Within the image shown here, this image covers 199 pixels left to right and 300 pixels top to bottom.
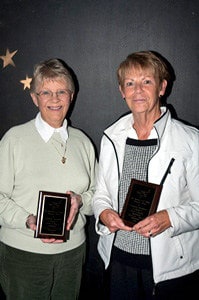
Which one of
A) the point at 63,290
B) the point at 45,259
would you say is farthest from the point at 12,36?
the point at 63,290

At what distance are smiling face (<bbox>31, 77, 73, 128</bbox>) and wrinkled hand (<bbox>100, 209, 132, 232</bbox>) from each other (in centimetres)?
69

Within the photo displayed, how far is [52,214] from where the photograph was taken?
1.87 metres

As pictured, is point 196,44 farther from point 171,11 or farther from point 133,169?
point 133,169

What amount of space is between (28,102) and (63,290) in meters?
1.45

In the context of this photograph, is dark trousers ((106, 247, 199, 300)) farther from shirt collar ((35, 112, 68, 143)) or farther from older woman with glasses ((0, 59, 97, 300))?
shirt collar ((35, 112, 68, 143))

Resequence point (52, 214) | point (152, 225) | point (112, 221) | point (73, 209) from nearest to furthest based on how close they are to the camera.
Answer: point (152, 225), point (112, 221), point (52, 214), point (73, 209)

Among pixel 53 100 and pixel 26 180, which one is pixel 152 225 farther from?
pixel 53 100

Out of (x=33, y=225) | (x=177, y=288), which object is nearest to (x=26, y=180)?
(x=33, y=225)

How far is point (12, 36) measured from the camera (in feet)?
8.47

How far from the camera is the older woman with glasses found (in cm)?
198

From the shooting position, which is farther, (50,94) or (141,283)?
(50,94)

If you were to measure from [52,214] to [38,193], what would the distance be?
195mm

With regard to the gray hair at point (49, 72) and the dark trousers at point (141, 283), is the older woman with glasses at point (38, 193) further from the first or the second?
the dark trousers at point (141, 283)

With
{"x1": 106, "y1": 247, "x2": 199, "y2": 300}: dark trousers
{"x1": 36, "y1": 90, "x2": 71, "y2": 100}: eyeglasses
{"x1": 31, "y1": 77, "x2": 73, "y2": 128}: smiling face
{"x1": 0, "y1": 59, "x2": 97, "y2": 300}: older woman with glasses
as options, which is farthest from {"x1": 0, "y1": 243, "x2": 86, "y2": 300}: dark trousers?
{"x1": 36, "y1": 90, "x2": 71, "y2": 100}: eyeglasses
